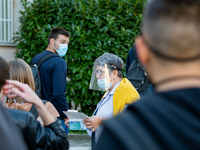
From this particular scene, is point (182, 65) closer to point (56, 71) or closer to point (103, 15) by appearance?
point (56, 71)

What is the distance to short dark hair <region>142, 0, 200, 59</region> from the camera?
38.6 inches

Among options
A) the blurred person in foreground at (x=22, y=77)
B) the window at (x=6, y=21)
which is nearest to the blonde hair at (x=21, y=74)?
the blurred person in foreground at (x=22, y=77)

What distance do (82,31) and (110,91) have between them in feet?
11.2

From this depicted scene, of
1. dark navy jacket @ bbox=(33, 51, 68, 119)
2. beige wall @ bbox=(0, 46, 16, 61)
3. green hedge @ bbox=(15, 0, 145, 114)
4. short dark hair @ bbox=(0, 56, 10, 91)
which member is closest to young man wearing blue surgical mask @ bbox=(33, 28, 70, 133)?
dark navy jacket @ bbox=(33, 51, 68, 119)

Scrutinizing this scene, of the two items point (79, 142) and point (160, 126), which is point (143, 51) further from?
point (79, 142)

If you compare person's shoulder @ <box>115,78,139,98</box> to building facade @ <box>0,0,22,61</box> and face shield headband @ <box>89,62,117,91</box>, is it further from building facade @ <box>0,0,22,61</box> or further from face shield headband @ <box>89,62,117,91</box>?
building facade @ <box>0,0,22,61</box>

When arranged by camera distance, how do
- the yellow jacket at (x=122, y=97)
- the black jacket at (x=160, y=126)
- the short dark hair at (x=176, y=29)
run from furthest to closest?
the yellow jacket at (x=122, y=97) < the short dark hair at (x=176, y=29) < the black jacket at (x=160, y=126)

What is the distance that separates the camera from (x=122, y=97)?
303 centimetres

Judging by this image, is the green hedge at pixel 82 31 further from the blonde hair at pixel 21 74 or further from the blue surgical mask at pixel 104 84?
the blonde hair at pixel 21 74

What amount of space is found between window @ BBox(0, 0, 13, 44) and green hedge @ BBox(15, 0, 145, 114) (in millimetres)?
1238

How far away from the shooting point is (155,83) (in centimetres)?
105

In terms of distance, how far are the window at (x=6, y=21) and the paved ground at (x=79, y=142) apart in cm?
324

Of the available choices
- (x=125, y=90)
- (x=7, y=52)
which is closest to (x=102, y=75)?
(x=125, y=90)

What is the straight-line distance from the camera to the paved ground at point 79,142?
5.86 metres
